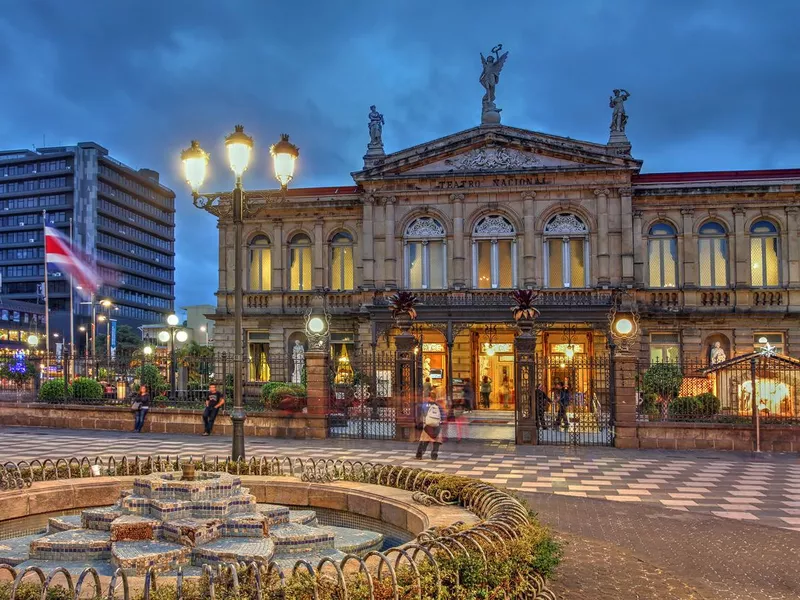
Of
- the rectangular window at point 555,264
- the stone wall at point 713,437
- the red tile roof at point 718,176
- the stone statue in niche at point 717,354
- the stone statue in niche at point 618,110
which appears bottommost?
the stone wall at point 713,437

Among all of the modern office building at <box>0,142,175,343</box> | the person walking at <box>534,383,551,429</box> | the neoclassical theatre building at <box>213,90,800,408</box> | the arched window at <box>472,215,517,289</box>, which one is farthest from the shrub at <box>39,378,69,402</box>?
the modern office building at <box>0,142,175,343</box>

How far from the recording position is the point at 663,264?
35.1 metres

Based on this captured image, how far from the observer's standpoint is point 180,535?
8.07m

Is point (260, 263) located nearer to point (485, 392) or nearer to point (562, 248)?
point (485, 392)

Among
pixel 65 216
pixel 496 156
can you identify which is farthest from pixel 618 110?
pixel 65 216

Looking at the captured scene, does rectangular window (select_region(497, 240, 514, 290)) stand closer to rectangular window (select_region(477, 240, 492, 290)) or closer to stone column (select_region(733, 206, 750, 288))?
rectangular window (select_region(477, 240, 492, 290))

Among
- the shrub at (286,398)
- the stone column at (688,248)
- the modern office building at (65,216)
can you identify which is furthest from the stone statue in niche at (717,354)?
the modern office building at (65,216)

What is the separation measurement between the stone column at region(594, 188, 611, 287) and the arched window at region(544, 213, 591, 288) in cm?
68

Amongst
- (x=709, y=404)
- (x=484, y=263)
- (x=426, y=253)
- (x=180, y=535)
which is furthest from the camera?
(x=426, y=253)

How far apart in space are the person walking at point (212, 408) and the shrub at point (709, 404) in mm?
14461

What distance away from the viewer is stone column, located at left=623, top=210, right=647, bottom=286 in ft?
113

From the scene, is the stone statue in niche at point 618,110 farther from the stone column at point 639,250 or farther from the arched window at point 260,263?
the arched window at point 260,263

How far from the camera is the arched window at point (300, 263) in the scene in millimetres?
38281

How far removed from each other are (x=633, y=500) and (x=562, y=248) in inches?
896
